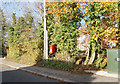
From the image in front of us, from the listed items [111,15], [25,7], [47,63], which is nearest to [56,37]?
[47,63]

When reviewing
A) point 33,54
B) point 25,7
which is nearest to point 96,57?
point 33,54

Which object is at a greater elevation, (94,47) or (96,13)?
(96,13)

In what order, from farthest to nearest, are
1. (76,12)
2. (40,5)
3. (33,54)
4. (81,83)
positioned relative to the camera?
(40,5) → (33,54) → (76,12) → (81,83)

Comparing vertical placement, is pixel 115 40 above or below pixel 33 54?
above

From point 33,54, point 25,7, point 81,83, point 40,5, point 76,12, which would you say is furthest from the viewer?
point 25,7

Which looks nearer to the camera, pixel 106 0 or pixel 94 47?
pixel 106 0

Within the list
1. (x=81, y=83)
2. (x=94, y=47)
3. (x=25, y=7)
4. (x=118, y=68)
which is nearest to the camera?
(x=81, y=83)

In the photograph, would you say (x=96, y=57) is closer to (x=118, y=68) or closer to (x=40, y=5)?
(x=118, y=68)

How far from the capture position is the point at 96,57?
1127 centimetres

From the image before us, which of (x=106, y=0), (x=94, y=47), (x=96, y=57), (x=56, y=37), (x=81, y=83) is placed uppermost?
(x=106, y=0)

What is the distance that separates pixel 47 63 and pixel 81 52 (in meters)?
3.53

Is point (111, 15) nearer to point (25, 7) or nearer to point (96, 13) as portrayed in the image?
point (96, 13)

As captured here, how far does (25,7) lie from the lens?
67.2 ft

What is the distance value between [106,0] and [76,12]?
277 cm
